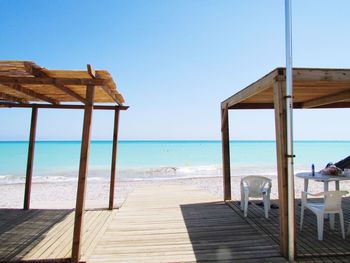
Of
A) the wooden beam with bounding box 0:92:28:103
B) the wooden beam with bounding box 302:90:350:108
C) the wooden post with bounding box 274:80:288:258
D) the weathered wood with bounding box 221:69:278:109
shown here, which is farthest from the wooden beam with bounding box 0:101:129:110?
the wooden beam with bounding box 302:90:350:108

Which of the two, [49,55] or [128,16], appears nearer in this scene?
[128,16]

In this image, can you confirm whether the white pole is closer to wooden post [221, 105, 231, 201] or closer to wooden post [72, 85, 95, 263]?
wooden post [72, 85, 95, 263]

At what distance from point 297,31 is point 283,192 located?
208 centimetres

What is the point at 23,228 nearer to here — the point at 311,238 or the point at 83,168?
the point at 83,168

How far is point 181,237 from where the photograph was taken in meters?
3.33

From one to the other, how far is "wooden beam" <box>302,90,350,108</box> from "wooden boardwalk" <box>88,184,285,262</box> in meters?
2.98

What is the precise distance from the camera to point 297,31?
126 inches

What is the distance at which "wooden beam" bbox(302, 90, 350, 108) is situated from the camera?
4.53m

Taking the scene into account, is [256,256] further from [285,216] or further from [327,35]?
[327,35]

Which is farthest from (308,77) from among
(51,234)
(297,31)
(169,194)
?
(169,194)

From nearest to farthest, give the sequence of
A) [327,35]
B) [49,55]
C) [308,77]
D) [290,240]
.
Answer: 1. [290,240]
2. [308,77]
3. [327,35]
4. [49,55]

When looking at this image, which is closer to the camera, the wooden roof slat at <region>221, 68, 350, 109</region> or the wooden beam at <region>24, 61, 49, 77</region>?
the wooden beam at <region>24, 61, 49, 77</region>

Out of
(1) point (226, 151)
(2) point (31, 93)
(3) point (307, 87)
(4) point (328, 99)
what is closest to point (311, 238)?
(3) point (307, 87)

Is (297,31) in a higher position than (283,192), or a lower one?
higher
